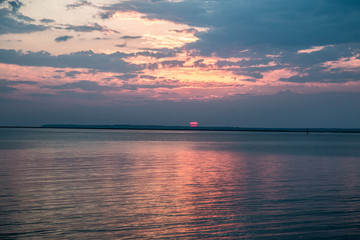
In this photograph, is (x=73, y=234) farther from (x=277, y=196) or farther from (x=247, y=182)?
(x=247, y=182)

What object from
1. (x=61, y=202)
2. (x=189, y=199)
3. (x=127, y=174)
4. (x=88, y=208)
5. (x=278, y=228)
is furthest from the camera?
(x=127, y=174)

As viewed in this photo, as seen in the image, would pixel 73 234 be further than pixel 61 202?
No

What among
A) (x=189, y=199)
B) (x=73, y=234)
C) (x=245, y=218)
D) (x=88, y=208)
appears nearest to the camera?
(x=73, y=234)

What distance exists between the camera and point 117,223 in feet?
34.1

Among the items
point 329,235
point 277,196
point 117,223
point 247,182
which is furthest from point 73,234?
point 247,182

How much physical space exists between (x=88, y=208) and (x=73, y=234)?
10.2 feet

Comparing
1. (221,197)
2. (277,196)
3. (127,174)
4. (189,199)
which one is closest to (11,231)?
(189,199)

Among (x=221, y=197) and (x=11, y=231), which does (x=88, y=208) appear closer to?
(x=11, y=231)

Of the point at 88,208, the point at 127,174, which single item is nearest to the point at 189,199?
the point at 88,208

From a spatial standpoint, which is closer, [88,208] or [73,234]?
[73,234]

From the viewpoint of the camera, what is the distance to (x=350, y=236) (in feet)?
30.5

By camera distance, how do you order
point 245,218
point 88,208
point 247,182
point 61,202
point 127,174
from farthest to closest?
1. point 127,174
2. point 247,182
3. point 61,202
4. point 88,208
5. point 245,218

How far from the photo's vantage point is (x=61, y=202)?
13.3 m

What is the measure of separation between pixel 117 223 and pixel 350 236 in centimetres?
646
